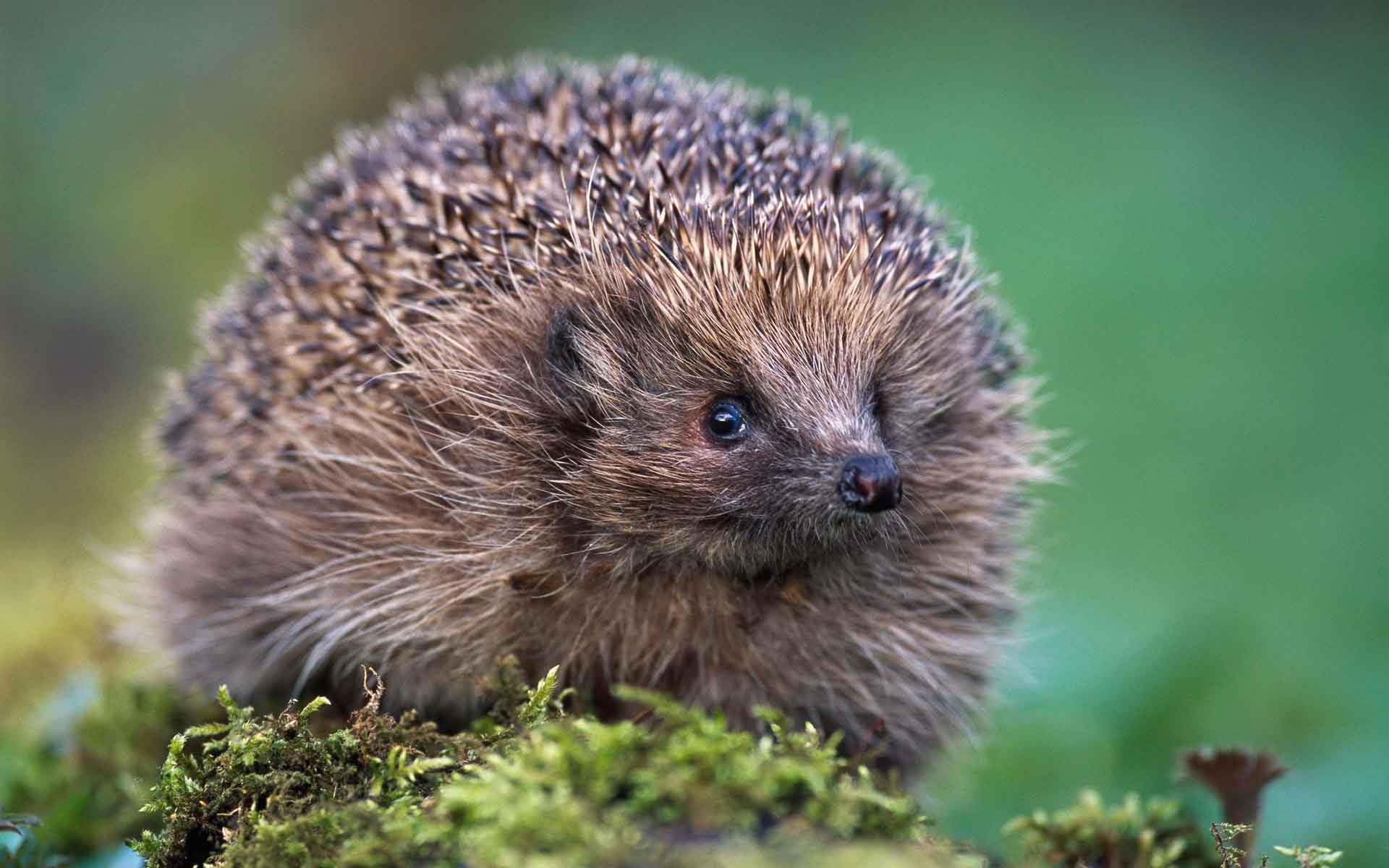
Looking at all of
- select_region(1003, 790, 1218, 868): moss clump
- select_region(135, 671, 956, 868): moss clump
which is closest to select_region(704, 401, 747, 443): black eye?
select_region(135, 671, 956, 868): moss clump

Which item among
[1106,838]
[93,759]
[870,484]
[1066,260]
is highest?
[1066,260]

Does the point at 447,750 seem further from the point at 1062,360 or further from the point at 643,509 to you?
the point at 1062,360

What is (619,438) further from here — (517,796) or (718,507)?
(517,796)

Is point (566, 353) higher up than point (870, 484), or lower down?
higher up

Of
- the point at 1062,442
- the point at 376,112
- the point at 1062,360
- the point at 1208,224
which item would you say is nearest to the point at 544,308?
the point at 1062,442

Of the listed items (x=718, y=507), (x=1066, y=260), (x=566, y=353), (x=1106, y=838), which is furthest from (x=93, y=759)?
(x=1066, y=260)
